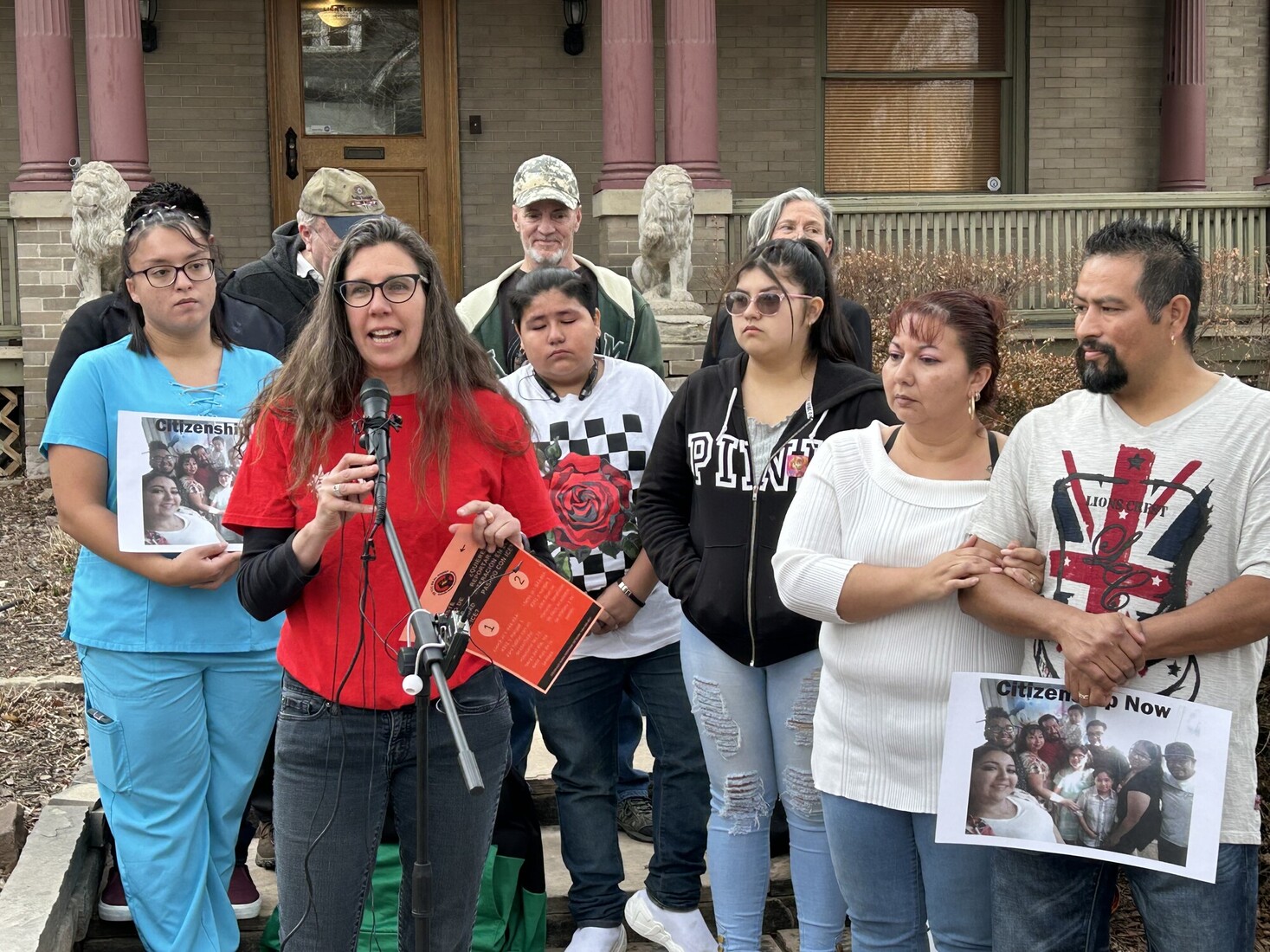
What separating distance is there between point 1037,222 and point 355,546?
34.9ft

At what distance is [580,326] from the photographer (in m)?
3.90

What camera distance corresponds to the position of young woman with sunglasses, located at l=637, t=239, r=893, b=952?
3.43 metres

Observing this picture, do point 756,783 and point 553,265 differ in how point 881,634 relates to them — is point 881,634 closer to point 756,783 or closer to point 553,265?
point 756,783

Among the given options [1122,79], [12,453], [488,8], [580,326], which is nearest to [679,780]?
[580,326]

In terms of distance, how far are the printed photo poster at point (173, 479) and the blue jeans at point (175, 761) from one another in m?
0.31

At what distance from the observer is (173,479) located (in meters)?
3.46

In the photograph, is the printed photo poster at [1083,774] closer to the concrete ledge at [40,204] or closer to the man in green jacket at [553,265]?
the man in green jacket at [553,265]

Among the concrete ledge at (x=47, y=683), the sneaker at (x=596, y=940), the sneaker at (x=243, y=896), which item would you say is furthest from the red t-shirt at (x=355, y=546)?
the concrete ledge at (x=47, y=683)

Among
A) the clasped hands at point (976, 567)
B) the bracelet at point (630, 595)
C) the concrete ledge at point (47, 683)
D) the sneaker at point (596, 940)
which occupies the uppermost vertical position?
the clasped hands at point (976, 567)

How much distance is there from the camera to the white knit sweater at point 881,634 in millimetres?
2900

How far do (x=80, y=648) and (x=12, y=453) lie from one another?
27.5 ft

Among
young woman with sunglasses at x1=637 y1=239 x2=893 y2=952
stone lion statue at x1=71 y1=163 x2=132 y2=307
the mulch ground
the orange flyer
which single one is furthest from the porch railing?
the orange flyer

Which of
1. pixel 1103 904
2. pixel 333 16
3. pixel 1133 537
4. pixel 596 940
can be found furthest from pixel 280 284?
pixel 333 16

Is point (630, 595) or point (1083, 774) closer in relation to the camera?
point (1083, 774)
